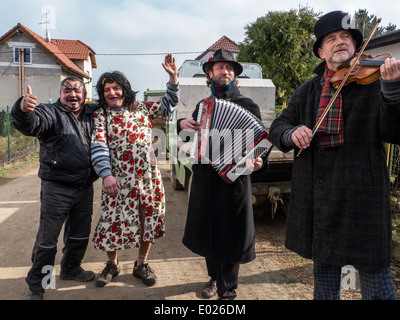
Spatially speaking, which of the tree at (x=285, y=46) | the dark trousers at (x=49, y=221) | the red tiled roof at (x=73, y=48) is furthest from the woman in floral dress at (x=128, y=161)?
the red tiled roof at (x=73, y=48)

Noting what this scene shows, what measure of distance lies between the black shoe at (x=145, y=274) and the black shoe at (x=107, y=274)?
0.20 meters

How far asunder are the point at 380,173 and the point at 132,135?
1.95m

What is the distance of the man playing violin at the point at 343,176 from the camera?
5.39 ft

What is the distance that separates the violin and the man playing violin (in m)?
0.05

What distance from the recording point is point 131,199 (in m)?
2.83

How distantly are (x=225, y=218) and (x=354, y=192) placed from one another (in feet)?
3.59

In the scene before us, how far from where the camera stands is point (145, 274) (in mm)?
3064

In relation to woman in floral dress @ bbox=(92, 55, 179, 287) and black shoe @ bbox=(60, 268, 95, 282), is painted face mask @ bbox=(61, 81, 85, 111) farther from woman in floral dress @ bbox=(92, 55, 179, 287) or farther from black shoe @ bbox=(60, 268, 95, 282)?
black shoe @ bbox=(60, 268, 95, 282)

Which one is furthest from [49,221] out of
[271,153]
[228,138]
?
[271,153]

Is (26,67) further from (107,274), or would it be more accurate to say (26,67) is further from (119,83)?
(107,274)

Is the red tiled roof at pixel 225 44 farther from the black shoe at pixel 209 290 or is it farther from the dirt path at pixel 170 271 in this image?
the black shoe at pixel 209 290

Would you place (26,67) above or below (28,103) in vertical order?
above
